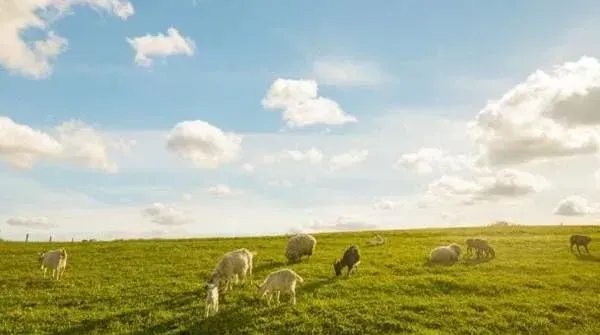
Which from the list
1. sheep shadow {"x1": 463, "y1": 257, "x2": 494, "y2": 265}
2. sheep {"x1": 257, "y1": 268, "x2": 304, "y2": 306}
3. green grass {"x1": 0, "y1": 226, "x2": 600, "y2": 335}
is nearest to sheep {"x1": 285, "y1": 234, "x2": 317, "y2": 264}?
green grass {"x1": 0, "y1": 226, "x2": 600, "y2": 335}

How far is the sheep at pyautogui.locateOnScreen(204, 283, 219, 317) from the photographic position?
25.7 meters

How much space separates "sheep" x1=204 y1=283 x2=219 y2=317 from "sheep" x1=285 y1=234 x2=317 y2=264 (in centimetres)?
1396

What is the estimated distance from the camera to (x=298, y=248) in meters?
40.4

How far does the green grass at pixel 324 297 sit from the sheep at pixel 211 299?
16.2 inches

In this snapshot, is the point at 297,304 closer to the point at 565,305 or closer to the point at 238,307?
the point at 238,307

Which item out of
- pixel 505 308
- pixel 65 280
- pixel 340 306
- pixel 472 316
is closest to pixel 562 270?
pixel 505 308

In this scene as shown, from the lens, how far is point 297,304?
1076 inches

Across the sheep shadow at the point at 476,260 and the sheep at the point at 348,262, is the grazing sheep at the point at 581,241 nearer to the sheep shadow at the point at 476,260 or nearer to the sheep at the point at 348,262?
the sheep shadow at the point at 476,260

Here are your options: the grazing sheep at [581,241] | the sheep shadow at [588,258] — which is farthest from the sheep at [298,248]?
the grazing sheep at [581,241]

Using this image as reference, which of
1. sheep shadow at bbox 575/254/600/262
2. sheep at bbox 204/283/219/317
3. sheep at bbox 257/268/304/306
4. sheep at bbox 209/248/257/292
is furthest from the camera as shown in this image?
sheep shadow at bbox 575/254/600/262

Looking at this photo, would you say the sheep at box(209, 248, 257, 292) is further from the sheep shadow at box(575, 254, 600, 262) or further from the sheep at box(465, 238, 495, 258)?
the sheep shadow at box(575, 254, 600, 262)

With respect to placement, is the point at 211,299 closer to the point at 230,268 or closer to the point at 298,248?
the point at 230,268

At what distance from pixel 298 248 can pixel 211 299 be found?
14.5 meters

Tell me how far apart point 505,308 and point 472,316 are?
256cm
